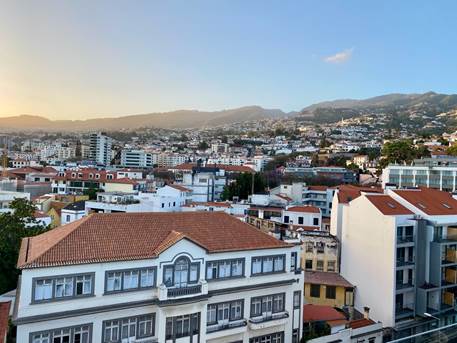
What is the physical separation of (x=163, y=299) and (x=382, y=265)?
1663 centimetres

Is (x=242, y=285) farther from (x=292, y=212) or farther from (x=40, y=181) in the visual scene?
(x=40, y=181)

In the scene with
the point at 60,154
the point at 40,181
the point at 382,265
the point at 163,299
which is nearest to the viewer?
the point at 163,299

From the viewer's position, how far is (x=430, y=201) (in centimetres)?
3341

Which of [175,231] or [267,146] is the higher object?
[267,146]

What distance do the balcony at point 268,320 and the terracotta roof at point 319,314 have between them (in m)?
2.55

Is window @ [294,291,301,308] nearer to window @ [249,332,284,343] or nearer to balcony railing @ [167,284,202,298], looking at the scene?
window @ [249,332,284,343]

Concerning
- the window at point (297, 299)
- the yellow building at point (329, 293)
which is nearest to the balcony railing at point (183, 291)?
the window at point (297, 299)

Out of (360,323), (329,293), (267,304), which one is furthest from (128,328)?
(329,293)

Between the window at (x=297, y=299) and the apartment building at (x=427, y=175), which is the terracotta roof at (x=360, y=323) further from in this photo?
the apartment building at (x=427, y=175)

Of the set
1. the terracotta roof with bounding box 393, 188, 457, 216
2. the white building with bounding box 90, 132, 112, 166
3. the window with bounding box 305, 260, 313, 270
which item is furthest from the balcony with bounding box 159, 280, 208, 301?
the white building with bounding box 90, 132, 112, 166

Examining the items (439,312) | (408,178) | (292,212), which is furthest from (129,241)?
(408,178)

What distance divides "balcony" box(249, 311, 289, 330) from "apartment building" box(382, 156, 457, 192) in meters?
50.9

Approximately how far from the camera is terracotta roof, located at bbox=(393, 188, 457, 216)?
3161cm

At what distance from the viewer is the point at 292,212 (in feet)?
160
